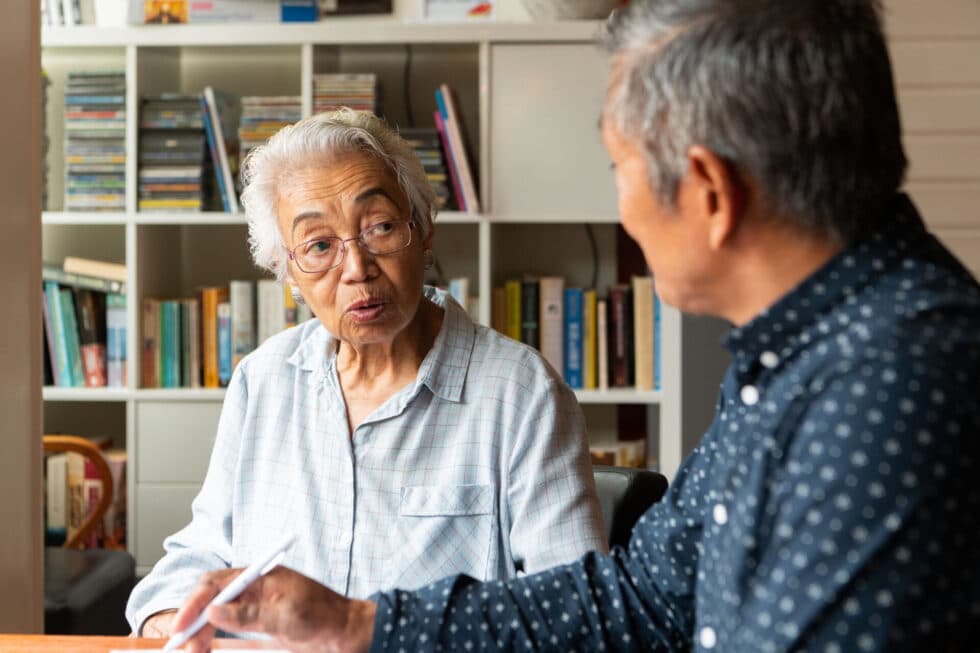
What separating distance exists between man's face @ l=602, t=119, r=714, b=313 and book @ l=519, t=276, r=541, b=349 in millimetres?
2633

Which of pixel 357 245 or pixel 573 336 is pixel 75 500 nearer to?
pixel 573 336

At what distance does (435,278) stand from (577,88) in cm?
75

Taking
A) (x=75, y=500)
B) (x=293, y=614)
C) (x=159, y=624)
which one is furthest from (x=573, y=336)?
(x=293, y=614)

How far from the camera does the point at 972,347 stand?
0.71 metres

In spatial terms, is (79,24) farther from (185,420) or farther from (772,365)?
(772,365)

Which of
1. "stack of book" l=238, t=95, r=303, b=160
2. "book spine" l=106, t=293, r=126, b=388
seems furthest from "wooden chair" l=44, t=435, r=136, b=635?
"stack of book" l=238, t=95, r=303, b=160

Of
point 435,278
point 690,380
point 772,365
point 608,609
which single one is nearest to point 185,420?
point 435,278

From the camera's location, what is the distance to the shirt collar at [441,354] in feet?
5.29

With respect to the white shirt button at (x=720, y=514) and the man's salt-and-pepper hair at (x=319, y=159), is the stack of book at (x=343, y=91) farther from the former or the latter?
the white shirt button at (x=720, y=514)

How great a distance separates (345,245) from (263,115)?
1.98 m

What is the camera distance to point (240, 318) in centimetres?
356

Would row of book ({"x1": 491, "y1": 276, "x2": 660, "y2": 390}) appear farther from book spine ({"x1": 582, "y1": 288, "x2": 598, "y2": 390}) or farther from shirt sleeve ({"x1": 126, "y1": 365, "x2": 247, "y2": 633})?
shirt sleeve ({"x1": 126, "y1": 365, "x2": 247, "y2": 633})

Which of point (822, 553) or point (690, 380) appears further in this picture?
point (690, 380)

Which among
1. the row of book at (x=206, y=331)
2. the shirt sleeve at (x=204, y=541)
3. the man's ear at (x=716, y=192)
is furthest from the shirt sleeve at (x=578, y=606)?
the row of book at (x=206, y=331)
